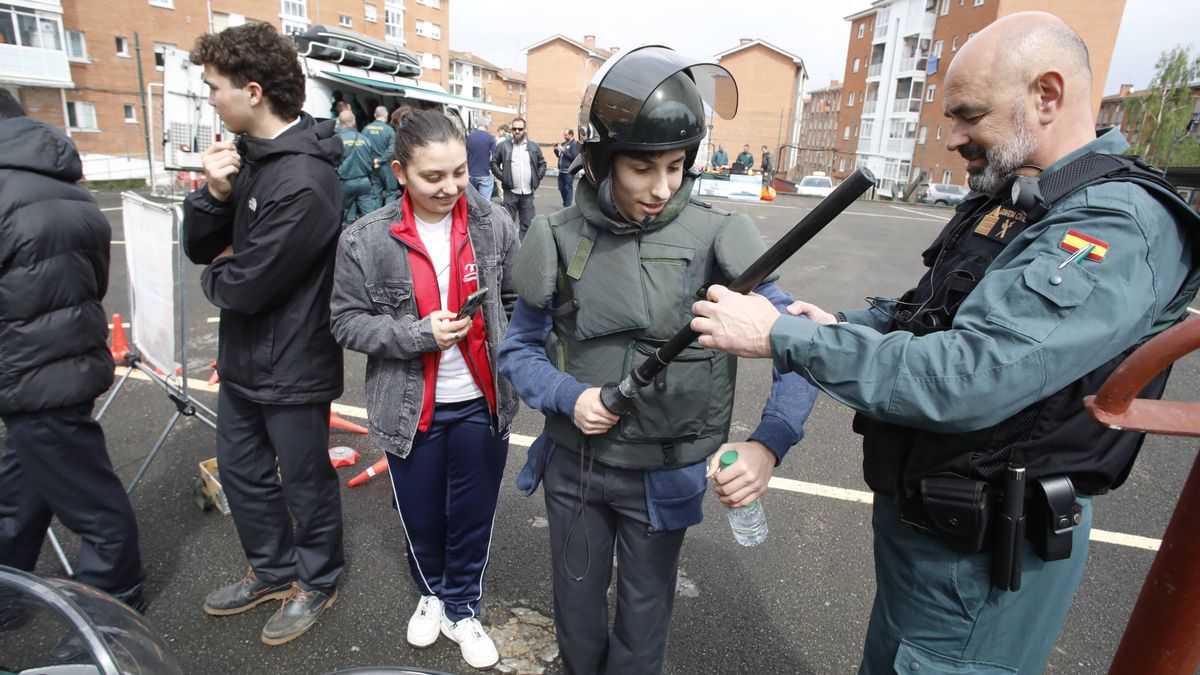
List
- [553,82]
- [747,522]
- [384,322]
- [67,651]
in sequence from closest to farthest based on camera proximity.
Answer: [67,651] < [747,522] < [384,322] < [553,82]

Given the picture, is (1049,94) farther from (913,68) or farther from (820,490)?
(913,68)

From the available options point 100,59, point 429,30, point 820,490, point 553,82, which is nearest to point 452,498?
point 820,490

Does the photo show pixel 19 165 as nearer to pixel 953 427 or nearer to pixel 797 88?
pixel 953 427

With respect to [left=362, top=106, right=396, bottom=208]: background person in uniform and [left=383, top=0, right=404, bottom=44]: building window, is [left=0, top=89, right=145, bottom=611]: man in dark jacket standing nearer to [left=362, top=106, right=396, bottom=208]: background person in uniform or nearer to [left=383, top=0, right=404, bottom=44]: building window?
[left=362, top=106, right=396, bottom=208]: background person in uniform

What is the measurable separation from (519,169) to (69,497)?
9540mm

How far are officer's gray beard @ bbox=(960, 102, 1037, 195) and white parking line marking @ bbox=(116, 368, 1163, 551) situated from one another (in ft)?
6.89

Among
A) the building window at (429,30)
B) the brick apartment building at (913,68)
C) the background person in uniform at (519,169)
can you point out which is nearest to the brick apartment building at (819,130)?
the brick apartment building at (913,68)

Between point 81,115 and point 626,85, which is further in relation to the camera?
point 81,115

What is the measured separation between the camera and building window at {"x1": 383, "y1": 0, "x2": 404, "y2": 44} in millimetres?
52438

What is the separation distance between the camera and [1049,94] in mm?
1442

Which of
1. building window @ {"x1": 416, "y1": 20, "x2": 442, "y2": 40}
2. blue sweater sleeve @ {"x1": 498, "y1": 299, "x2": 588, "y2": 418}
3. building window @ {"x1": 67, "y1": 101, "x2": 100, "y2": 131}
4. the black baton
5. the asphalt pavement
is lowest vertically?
the asphalt pavement

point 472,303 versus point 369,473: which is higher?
point 472,303

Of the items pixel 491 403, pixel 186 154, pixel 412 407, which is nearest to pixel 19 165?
pixel 412 407

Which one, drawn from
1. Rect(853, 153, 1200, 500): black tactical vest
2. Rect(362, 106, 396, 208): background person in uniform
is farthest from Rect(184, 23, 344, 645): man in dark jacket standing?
Rect(362, 106, 396, 208): background person in uniform
